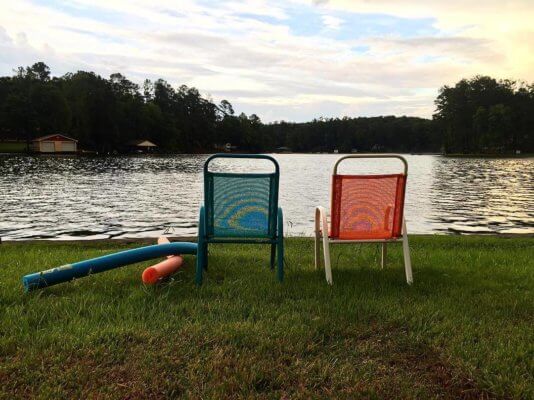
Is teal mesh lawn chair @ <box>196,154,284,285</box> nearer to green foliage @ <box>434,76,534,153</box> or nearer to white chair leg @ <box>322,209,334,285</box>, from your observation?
white chair leg @ <box>322,209,334,285</box>

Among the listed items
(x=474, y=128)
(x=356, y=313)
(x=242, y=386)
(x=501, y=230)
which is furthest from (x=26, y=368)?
(x=474, y=128)

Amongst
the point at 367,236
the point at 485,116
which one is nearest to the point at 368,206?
the point at 367,236

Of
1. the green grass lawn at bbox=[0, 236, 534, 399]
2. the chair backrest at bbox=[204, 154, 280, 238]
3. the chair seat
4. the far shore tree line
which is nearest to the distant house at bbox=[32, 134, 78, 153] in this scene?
the far shore tree line

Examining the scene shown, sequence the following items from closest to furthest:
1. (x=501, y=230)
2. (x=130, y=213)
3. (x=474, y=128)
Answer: (x=501, y=230)
(x=130, y=213)
(x=474, y=128)

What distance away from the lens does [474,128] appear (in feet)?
393

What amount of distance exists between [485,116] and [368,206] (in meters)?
124

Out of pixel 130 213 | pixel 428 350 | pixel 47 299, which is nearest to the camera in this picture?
pixel 428 350

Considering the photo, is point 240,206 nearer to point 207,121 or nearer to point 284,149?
point 207,121

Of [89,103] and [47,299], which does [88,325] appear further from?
[89,103]

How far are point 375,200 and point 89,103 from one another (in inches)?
3899

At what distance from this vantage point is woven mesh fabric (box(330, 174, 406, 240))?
5199 mm

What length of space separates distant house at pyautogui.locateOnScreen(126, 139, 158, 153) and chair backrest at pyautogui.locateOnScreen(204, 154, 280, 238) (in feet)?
343

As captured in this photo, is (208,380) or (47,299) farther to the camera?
(47,299)

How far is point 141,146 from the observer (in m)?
109
